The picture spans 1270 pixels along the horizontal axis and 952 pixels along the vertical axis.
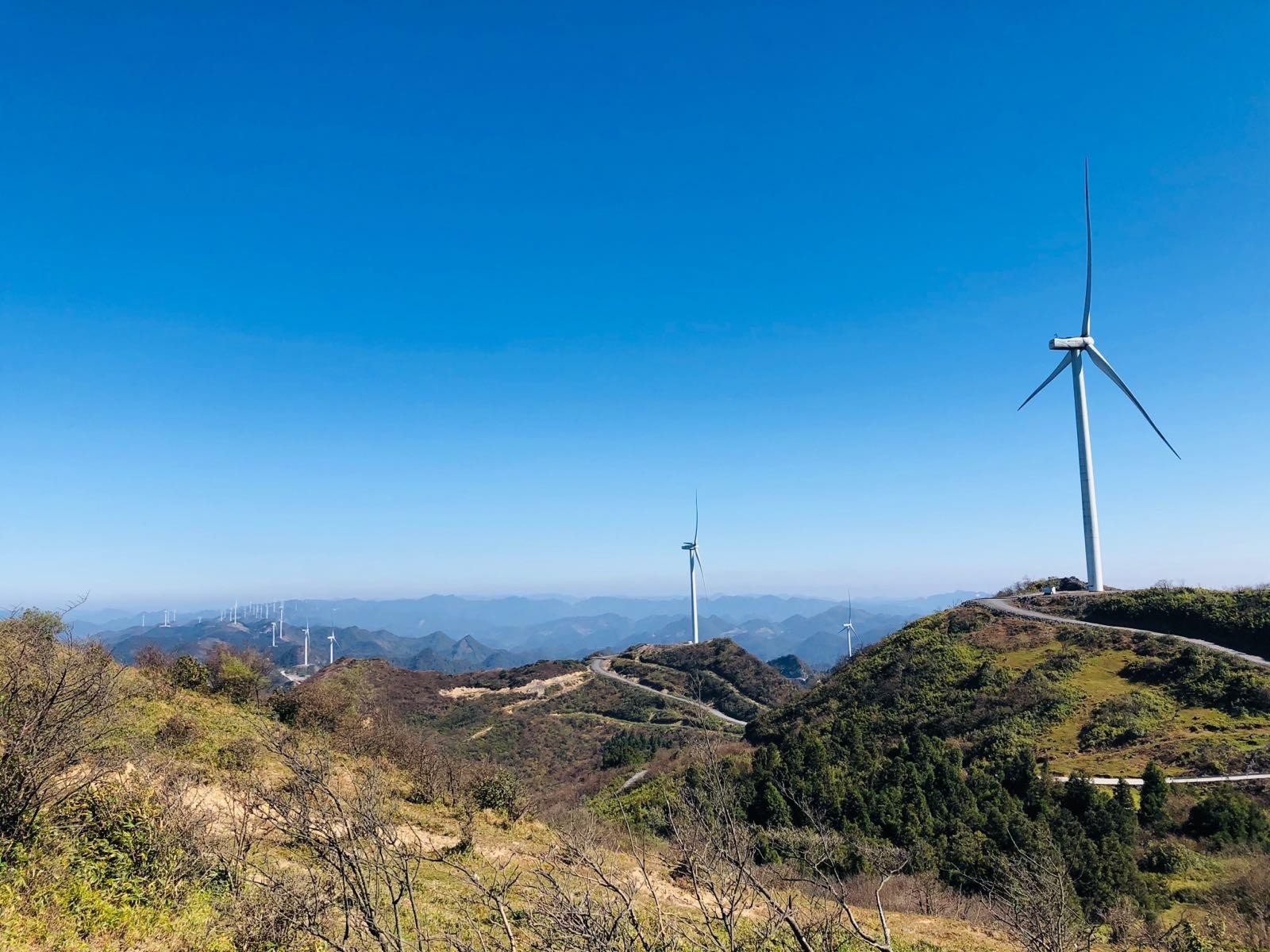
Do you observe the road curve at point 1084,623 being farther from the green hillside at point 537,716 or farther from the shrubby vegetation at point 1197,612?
the green hillside at point 537,716

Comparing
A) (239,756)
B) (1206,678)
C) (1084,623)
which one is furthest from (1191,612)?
(239,756)

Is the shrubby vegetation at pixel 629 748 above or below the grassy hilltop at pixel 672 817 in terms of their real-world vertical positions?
below

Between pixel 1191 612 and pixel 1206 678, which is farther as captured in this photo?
pixel 1191 612

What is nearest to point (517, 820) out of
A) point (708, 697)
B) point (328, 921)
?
point (328, 921)

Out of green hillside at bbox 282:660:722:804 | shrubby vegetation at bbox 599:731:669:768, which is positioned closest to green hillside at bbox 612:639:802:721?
green hillside at bbox 282:660:722:804

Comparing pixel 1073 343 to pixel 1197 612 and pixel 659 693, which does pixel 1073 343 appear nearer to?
pixel 1197 612

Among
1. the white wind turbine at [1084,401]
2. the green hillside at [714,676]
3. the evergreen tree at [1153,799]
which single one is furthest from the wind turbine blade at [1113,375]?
the green hillside at [714,676]
